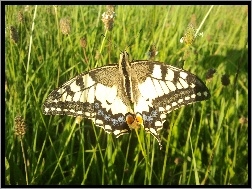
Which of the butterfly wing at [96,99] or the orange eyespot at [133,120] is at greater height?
the butterfly wing at [96,99]

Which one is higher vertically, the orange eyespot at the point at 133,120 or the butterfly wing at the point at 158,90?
the butterfly wing at the point at 158,90

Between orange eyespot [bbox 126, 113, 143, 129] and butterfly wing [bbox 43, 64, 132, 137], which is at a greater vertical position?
butterfly wing [bbox 43, 64, 132, 137]

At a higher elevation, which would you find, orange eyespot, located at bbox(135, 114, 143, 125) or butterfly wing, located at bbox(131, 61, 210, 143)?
butterfly wing, located at bbox(131, 61, 210, 143)

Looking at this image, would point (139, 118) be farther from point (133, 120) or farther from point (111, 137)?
point (111, 137)

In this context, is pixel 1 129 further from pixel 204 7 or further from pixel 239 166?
pixel 204 7

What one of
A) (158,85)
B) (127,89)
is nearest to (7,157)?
(127,89)

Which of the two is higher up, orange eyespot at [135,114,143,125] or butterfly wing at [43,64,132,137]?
butterfly wing at [43,64,132,137]
